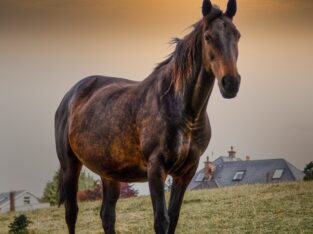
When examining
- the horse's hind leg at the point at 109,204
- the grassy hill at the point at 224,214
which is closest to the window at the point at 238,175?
the grassy hill at the point at 224,214

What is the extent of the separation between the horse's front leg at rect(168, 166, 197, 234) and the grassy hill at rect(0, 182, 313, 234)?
402 cm

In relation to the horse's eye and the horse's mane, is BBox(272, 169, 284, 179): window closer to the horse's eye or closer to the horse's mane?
the horse's mane

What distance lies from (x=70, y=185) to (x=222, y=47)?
3260 mm

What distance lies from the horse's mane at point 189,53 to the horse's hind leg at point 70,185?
2280 millimetres

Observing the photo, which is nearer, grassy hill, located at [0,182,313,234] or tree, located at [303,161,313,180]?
grassy hill, located at [0,182,313,234]

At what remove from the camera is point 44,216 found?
53.1 feet

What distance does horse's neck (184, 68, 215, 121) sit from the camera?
6.15 m

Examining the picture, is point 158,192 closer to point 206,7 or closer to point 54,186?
point 206,7

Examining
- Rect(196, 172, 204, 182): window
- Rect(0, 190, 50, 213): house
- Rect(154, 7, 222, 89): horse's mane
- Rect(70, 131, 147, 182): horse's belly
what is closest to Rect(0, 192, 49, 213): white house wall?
Rect(0, 190, 50, 213): house

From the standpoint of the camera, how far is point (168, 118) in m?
6.20

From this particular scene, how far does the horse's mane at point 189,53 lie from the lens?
6004 mm

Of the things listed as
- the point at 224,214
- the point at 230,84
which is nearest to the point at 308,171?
the point at 224,214

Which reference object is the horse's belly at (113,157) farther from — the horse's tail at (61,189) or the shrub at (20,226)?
the shrub at (20,226)

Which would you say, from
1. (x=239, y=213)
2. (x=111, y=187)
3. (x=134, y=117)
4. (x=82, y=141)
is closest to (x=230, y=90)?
(x=134, y=117)
